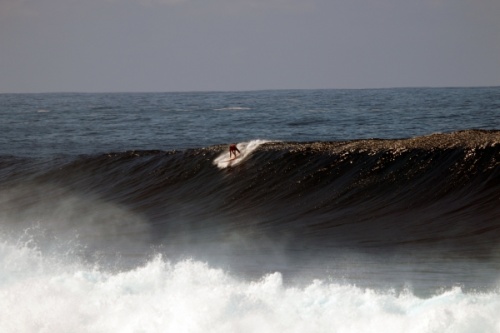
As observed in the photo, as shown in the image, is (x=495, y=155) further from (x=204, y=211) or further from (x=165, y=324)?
(x=165, y=324)

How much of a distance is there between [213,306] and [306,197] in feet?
32.2

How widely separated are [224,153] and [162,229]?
6.60 meters

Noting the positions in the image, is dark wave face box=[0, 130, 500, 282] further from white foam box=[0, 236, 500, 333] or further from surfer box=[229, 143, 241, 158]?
white foam box=[0, 236, 500, 333]

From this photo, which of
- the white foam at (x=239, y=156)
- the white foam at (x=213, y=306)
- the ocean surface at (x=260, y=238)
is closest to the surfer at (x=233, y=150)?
the white foam at (x=239, y=156)

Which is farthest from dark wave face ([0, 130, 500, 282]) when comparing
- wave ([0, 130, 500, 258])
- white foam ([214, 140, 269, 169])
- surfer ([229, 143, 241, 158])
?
surfer ([229, 143, 241, 158])

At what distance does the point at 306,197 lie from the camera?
21.0 metres

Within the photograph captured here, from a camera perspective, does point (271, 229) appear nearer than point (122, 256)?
No

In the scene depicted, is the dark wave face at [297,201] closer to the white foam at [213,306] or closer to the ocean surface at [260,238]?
the ocean surface at [260,238]

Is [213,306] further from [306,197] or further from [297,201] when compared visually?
[306,197]

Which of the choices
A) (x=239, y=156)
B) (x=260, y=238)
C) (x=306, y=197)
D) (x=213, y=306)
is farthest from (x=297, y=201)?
(x=213, y=306)

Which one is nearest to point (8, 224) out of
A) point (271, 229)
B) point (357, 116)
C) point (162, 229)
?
point (162, 229)

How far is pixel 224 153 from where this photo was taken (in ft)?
85.7

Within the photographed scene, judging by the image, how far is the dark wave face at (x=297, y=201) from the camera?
17.2 m

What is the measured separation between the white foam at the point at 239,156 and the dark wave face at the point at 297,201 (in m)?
0.18
